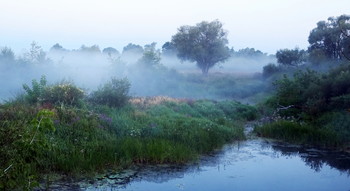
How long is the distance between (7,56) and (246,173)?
118 ft

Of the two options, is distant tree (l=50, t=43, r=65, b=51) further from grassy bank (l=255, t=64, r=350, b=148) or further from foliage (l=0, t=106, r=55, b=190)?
foliage (l=0, t=106, r=55, b=190)

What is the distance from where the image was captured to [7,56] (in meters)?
40.6

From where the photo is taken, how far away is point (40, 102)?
1395 cm

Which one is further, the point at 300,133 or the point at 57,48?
the point at 57,48

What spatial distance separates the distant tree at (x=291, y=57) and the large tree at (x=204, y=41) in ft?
31.2

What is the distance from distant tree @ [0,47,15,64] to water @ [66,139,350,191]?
3319 centimetres

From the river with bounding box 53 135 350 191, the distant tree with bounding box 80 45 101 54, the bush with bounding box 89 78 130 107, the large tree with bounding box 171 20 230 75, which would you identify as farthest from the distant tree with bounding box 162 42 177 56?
the river with bounding box 53 135 350 191

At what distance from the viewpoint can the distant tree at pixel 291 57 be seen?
44.5 meters

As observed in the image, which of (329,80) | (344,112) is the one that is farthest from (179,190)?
(329,80)

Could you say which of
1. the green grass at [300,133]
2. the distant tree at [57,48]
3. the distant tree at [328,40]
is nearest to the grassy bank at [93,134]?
the green grass at [300,133]

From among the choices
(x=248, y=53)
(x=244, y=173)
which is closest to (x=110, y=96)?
(x=244, y=173)

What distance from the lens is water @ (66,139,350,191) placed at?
916cm

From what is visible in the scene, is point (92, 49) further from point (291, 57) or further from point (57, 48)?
point (291, 57)

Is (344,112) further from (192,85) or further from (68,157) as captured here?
(192,85)
